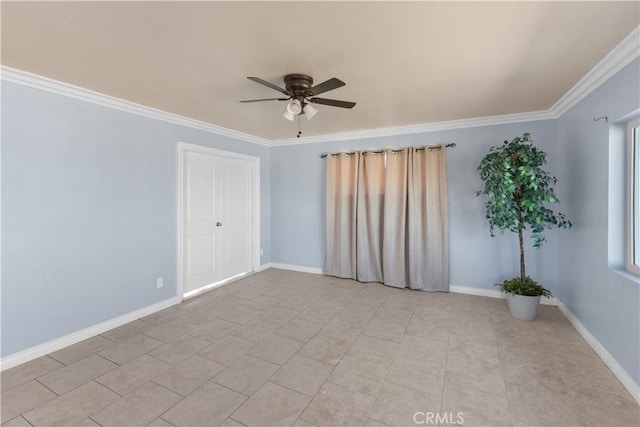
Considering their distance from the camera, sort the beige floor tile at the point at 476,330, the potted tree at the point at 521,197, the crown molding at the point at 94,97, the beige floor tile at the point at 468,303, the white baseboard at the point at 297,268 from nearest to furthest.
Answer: the crown molding at the point at 94,97, the beige floor tile at the point at 476,330, the potted tree at the point at 521,197, the beige floor tile at the point at 468,303, the white baseboard at the point at 297,268

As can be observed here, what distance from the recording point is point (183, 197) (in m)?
3.67

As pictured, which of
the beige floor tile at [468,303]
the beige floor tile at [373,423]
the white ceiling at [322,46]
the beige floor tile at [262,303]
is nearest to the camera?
the white ceiling at [322,46]

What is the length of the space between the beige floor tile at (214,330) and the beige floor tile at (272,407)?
0.95 m

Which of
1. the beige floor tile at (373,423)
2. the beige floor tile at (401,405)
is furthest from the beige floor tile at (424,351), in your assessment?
the beige floor tile at (373,423)

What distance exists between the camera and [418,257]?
13.1ft

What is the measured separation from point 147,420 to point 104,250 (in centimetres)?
186

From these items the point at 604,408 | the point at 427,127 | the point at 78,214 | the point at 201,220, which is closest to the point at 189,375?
the point at 78,214

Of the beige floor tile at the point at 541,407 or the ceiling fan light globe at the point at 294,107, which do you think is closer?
the beige floor tile at the point at 541,407

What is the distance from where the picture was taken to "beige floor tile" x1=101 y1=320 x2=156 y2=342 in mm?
2717

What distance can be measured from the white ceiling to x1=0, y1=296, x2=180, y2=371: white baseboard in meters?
2.32

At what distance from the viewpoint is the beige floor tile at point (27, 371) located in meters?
2.06

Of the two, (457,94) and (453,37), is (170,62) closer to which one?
(453,37)

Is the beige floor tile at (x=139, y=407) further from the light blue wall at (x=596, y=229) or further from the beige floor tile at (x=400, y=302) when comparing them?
the light blue wall at (x=596, y=229)

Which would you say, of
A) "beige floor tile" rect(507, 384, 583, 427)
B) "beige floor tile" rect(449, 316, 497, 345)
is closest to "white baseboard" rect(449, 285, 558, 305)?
"beige floor tile" rect(449, 316, 497, 345)
